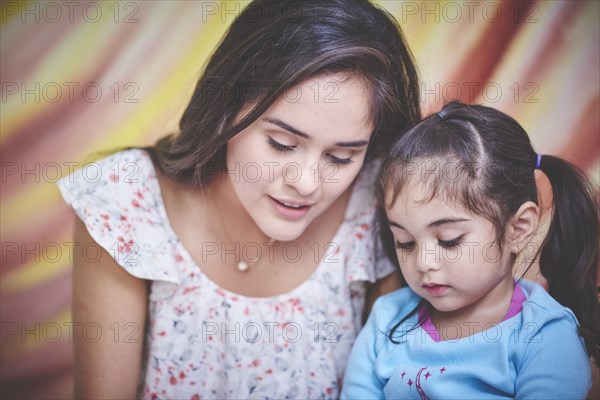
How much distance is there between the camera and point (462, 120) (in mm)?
1282

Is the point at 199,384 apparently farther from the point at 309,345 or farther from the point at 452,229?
the point at 452,229

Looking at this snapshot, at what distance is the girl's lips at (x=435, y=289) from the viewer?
4.09ft

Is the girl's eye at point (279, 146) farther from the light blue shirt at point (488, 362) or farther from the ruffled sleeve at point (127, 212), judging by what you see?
the light blue shirt at point (488, 362)

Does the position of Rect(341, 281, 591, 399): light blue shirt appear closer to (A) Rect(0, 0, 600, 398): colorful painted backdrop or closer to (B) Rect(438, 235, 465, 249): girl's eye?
(B) Rect(438, 235, 465, 249): girl's eye

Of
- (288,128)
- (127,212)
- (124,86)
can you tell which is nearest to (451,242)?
(288,128)

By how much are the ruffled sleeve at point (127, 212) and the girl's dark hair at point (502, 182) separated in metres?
0.51

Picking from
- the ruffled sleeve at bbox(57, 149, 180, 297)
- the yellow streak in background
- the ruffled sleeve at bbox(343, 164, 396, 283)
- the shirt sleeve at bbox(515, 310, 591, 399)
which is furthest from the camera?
the yellow streak in background

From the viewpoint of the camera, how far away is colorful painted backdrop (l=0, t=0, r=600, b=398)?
5.38 feet

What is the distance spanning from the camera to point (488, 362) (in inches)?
47.8

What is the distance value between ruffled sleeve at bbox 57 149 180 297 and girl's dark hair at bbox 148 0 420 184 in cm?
8

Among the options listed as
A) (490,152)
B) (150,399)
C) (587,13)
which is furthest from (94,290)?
(587,13)

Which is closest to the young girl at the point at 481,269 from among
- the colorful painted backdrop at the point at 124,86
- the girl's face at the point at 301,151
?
the girl's face at the point at 301,151

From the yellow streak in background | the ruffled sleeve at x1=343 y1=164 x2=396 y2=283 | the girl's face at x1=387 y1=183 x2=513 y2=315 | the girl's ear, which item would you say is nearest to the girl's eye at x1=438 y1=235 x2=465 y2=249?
the girl's face at x1=387 y1=183 x2=513 y2=315

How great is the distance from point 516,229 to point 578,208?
16 cm
